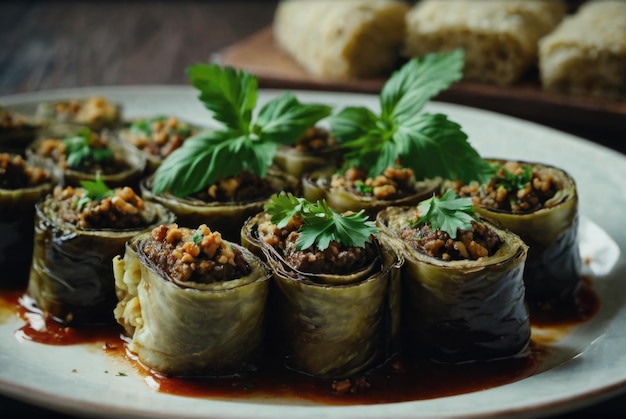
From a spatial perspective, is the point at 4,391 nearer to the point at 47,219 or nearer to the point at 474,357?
the point at 47,219

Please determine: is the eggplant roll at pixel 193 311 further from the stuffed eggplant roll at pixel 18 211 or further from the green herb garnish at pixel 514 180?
the green herb garnish at pixel 514 180

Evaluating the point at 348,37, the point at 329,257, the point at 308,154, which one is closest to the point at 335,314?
the point at 329,257

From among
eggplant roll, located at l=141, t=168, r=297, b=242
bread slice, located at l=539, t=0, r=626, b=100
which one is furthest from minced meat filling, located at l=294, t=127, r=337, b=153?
bread slice, located at l=539, t=0, r=626, b=100

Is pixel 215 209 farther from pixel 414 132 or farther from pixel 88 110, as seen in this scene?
pixel 88 110

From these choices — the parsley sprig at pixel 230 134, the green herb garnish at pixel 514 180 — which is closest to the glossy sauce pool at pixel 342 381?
the green herb garnish at pixel 514 180

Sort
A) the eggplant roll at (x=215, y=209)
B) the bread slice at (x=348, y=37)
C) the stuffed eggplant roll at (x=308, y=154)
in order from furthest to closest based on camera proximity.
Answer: the bread slice at (x=348, y=37)
the stuffed eggplant roll at (x=308, y=154)
the eggplant roll at (x=215, y=209)

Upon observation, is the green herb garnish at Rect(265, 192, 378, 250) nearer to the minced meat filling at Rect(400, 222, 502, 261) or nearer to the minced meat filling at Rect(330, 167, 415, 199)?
the minced meat filling at Rect(400, 222, 502, 261)
